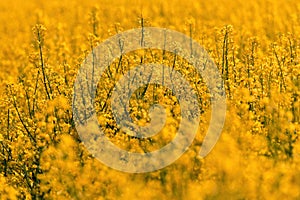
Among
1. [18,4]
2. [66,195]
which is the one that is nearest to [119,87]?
[66,195]

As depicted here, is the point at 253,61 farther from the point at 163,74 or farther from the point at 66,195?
the point at 66,195

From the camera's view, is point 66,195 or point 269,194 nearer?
point 269,194

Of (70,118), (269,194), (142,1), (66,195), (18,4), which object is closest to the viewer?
(269,194)

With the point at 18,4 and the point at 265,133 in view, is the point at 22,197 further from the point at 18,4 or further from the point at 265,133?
the point at 18,4

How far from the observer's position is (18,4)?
12.7m

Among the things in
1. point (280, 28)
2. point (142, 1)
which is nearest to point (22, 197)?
point (280, 28)

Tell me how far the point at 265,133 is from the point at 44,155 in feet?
5.80

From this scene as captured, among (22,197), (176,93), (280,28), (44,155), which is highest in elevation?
(280,28)

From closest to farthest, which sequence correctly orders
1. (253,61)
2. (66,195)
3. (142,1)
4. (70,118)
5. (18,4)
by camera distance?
1. (66,195)
2. (70,118)
3. (253,61)
4. (142,1)
5. (18,4)

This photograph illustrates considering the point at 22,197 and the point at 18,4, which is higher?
the point at 18,4

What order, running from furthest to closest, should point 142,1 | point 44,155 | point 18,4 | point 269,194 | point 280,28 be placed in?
point 18,4
point 142,1
point 280,28
point 44,155
point 269,194

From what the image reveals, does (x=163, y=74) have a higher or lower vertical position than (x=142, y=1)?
lower

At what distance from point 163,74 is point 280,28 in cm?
363

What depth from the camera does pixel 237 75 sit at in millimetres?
6133
